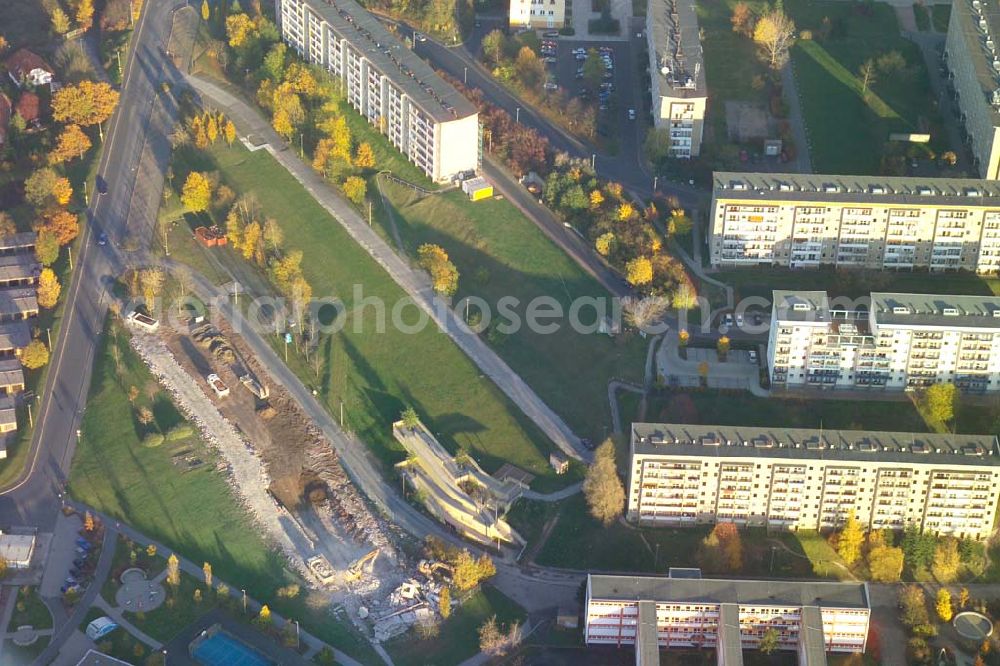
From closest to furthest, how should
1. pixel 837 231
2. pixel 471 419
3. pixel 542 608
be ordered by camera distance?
pixel 542 608
pixel 471 419
pixel 837 231

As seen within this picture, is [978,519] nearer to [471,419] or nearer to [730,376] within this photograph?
[730,376]

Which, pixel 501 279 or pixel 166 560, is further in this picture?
pixel 501 279

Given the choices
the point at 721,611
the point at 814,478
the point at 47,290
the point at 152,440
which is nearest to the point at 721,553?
the point at 721,611

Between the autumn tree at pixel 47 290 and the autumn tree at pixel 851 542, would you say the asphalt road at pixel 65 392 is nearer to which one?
the autumn tree at pixel 47 290

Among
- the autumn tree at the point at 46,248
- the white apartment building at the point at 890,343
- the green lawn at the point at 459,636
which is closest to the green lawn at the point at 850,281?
the white apartment building at the point at 890,343

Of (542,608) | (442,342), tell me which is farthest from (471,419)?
(542,608)
